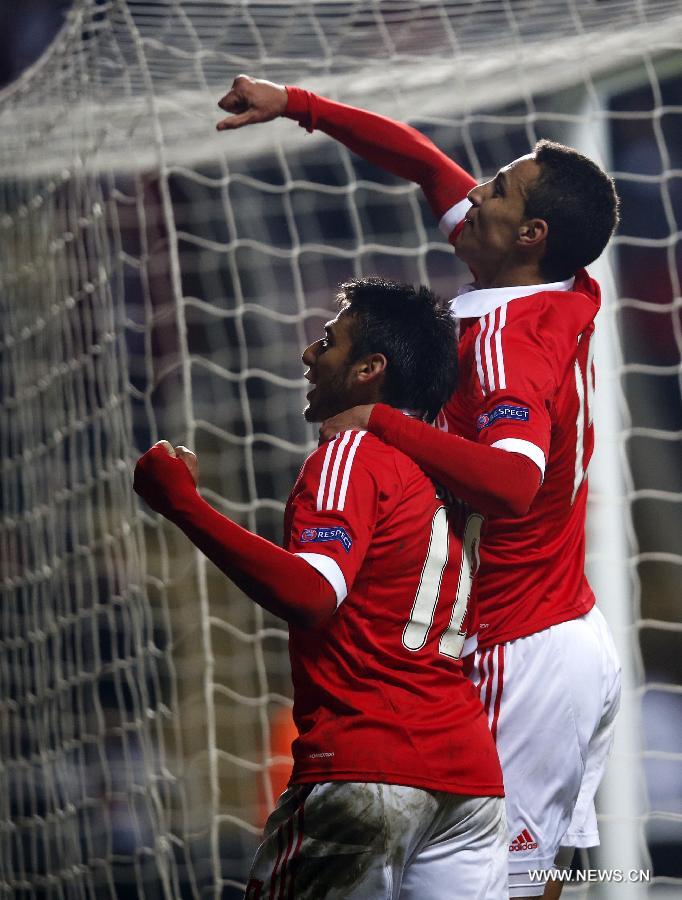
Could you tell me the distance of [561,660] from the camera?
6.02ft

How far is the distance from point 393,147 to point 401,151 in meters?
0.02

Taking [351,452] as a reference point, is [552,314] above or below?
above

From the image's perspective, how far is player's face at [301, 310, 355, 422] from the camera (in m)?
1.69

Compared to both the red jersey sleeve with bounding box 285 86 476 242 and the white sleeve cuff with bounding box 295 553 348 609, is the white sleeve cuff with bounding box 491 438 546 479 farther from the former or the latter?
the red jersey sleeve with bounding box 285 86 476 242

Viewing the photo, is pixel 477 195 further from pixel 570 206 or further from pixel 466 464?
pixel 466 464

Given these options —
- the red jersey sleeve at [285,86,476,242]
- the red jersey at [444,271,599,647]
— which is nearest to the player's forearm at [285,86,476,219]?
the red jersey sleeve at [285,86,476,242]

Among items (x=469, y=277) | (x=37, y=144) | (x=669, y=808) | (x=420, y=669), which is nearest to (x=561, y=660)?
(x=420, y=669)

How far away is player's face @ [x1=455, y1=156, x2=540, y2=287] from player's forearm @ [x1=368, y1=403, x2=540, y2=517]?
1.37 ft

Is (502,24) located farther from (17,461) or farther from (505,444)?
(505,444)

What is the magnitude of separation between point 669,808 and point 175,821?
1.83 metres

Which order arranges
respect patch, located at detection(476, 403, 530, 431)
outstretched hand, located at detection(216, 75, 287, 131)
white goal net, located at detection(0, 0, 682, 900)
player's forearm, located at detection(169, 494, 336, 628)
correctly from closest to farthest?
player's forearm, located at detection(169, 494, 336, 628) < respect patch, located at detection(476, 403, 530, 431) < outstretched hand, located at detection(216, 75, 287, 131) < white goal net, located at detection(0, 0, 682, 900)

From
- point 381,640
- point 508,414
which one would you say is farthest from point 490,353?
point 381,640

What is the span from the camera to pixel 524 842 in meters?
1.79

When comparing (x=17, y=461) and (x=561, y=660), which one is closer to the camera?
(x=561, y=660)
